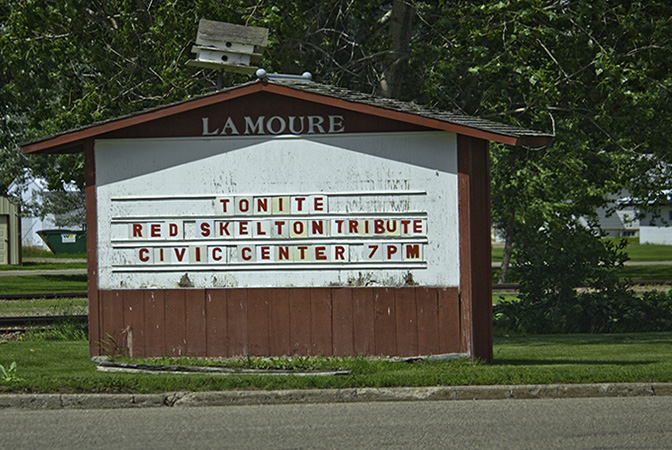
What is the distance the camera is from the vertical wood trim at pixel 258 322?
12.1 meters

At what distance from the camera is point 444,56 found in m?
19.4

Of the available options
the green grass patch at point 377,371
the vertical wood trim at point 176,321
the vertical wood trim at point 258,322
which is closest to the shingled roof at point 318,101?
the vertical wood trim at point 176,321

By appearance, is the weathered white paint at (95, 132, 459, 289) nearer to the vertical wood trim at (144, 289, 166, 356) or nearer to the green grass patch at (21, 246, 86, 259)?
the vertical wood trim at (144, 289, 166, 356)

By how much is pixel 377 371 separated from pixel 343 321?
1.19 m

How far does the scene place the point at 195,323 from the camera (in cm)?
1216

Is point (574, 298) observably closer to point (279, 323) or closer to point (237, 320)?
point (279, 323)

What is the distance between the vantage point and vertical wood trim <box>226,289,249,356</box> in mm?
12086

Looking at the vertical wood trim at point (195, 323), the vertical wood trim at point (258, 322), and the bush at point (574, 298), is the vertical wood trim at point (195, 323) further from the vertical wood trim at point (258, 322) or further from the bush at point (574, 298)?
the bush at point (574, 298)

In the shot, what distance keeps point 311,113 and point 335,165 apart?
0.72 meters

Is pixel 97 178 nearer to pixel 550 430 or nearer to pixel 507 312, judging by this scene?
pixel 550 430

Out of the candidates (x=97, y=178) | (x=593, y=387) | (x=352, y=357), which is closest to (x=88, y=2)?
(x=97, y=178)

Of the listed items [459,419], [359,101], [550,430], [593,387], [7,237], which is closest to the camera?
[550,430]

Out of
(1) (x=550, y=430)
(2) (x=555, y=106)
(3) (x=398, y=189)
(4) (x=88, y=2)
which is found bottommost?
(1) (x=550, y=430)

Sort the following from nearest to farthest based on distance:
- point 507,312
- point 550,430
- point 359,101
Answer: point 550,430 → point 359,101 → point 507,312
